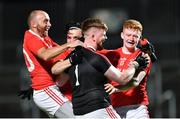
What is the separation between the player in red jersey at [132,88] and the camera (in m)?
8.06

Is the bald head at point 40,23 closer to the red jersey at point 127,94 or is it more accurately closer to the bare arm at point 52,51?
the bare arm at point 52,51

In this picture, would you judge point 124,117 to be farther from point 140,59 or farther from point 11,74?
point 11,74

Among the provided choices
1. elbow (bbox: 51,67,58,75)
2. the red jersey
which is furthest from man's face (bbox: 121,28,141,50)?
elbow (bbox: 51,67,58,75)

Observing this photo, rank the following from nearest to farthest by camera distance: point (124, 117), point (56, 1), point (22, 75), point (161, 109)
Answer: point (124, 117) < point (161, 109) < point (22, 75) < point (56, 1)

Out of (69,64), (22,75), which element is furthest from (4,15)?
(69,64)

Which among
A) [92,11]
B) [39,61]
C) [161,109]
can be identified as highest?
[39,61]

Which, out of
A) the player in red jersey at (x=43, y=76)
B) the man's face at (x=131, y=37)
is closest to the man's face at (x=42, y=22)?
the player in red jersey at (x=43, y=76)

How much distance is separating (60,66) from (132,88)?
2.84 ft

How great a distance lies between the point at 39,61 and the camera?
28.0ft

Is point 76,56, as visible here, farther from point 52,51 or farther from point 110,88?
point 52,51

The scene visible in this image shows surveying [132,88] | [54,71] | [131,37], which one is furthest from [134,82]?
[54,71]

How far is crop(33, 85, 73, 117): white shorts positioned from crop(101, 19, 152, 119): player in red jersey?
2.29ft

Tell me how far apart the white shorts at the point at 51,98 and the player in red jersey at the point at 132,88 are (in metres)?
0.70

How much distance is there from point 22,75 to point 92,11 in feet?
10.6
